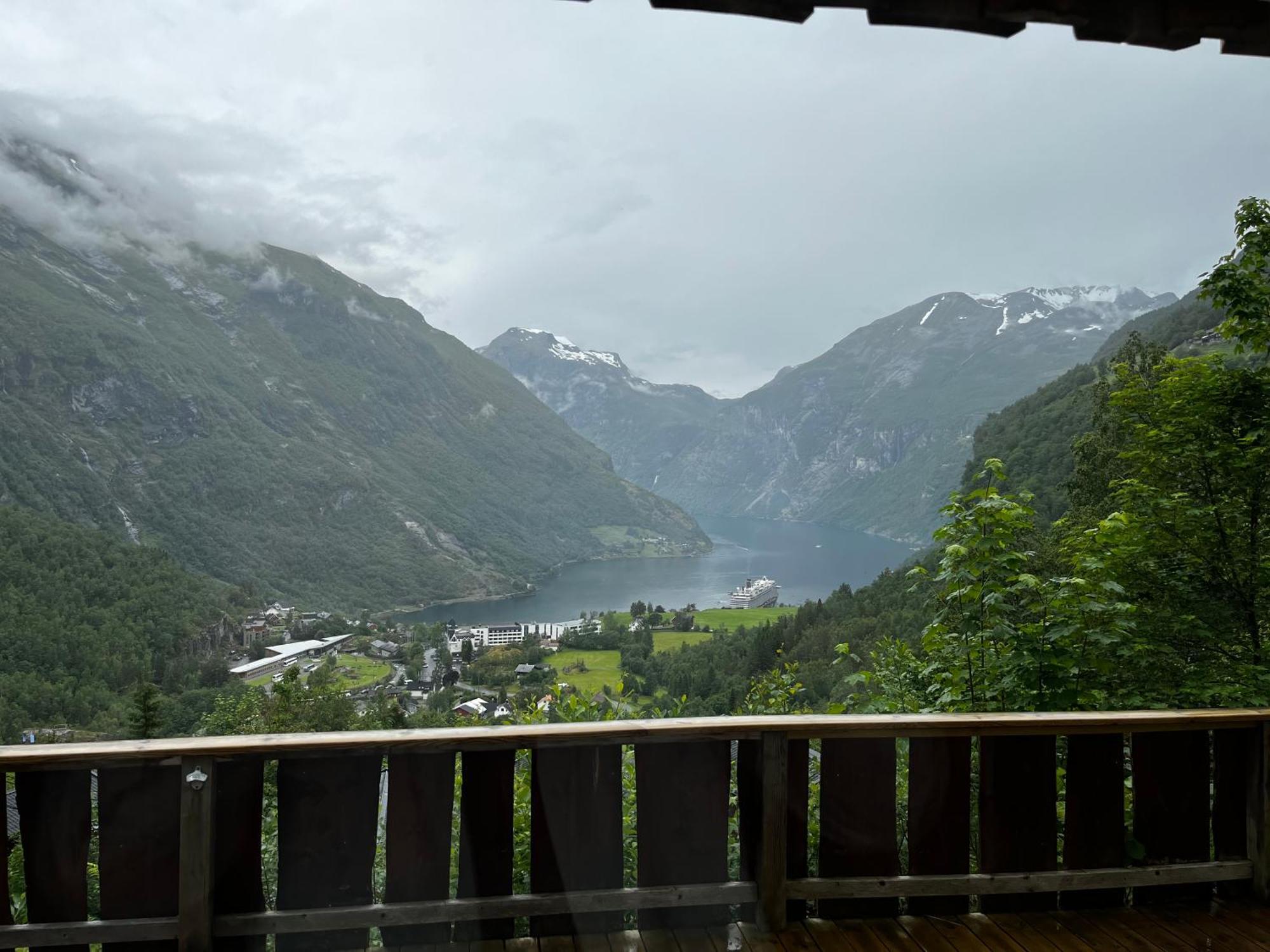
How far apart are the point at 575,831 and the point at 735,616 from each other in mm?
53686

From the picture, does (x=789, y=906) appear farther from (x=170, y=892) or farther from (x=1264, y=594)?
(x=1264, y=594)

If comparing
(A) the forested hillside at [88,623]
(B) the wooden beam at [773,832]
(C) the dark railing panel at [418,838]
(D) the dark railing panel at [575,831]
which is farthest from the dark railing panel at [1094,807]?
(A) the forested hillside at [88,623]

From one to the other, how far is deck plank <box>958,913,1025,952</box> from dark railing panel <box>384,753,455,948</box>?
1.63m

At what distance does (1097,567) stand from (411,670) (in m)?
41.2

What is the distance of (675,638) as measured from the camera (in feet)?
154

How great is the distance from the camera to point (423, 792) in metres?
2.40

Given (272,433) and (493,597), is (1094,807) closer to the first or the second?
(493,597)

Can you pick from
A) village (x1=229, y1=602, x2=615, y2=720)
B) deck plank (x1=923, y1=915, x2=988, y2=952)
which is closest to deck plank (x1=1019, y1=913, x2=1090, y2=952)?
deck plank (x1=923, y1=915, x2=988, y2=952)

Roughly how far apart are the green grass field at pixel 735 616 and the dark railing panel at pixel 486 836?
45.1 meters

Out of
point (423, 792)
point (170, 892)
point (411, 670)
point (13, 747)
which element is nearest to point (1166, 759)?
point (423, 792)

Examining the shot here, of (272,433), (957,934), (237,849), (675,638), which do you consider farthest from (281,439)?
(957,934)

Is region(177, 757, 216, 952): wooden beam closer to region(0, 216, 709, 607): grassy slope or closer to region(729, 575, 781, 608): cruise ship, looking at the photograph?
region(729, 575, 781, 608): cruise ship

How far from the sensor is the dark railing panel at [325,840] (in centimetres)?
234

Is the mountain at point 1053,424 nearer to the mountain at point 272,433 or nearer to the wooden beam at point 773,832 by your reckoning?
the wooden beam at point 773,832
